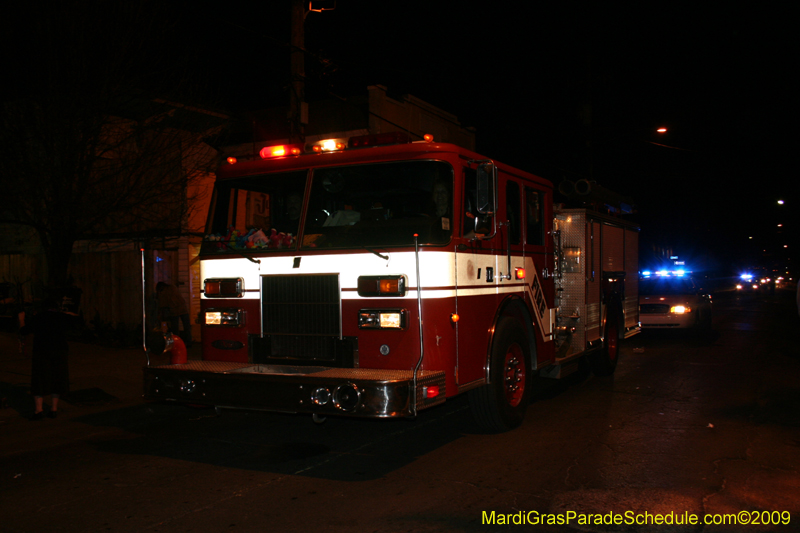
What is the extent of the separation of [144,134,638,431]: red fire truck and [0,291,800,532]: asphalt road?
0.62 m

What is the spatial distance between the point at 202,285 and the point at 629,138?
21.8 metres

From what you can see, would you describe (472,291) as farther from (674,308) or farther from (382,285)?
(674,308)

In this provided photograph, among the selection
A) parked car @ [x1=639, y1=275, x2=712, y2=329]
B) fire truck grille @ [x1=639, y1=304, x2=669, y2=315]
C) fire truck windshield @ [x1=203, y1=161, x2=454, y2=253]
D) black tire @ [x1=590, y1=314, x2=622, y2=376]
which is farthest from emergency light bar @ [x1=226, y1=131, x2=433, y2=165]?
fire truck grille @ [x1=639, y1=304, x2=669, y2=315]

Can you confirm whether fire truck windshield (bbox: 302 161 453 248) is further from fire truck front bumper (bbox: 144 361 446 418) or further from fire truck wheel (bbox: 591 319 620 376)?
fire truck wheel (bbox: 591 319 620 376)

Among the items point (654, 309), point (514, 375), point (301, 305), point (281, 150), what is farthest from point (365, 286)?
point (654, 309)

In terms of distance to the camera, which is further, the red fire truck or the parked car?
the parked car

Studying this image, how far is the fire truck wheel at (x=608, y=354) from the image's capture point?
9805 millimetres

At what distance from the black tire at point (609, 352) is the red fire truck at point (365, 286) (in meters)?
2.94

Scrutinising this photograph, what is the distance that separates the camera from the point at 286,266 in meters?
6.01

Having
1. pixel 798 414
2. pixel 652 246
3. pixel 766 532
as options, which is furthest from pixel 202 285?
pixel 652 246

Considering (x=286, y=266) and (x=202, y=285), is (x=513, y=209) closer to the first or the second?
(x=286, y=266)

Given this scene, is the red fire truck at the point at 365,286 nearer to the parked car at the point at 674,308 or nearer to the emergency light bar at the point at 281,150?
the emergency light bar at the point at 281,150

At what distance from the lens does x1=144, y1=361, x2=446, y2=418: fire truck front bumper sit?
195 inches

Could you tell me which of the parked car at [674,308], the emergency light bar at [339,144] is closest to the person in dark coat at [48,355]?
the emergency light bar at [339,144]
